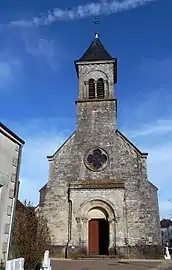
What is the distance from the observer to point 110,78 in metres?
26.9

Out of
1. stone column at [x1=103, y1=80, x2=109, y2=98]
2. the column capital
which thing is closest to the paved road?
the column capital

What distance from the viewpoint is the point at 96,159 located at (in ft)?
76.4

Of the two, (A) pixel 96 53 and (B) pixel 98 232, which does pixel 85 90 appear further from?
(B) pixel 98 232

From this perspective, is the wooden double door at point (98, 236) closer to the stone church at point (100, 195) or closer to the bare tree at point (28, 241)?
the stone church at point (100, 195)

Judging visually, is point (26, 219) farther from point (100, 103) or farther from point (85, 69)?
point (85, 69)

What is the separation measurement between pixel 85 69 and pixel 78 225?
14720 mm

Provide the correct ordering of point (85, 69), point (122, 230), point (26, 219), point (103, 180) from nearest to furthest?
point (26, 219) → point (122, 230) → point (103, 180) → point (85, 69)

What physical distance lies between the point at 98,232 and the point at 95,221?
824 millimetres

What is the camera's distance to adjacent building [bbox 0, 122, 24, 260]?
919 centimetres

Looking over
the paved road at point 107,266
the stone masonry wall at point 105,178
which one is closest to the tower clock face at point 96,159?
the stone masonry wall at point 105,178

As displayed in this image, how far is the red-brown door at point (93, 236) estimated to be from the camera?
20.8 meters

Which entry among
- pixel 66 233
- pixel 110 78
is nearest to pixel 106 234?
pixel 66 233

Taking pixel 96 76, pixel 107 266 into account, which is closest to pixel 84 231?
pixel 107 266

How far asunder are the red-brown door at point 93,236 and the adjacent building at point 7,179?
12759mm
